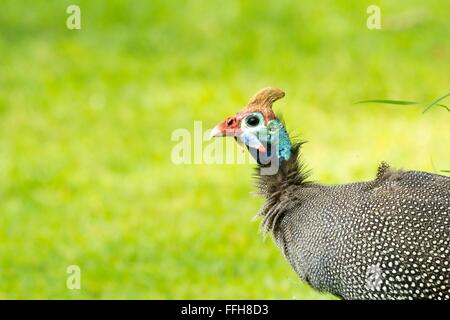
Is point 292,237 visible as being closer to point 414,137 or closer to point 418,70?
point 414,137

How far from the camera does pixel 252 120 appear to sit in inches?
167

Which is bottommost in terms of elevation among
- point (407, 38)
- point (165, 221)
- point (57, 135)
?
point (165, 221)

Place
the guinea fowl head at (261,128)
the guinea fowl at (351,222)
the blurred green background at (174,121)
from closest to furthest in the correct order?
the guinea fowl at (351,222) → the guinea fowl head at (261,128) → the blurred green background at (174,121)

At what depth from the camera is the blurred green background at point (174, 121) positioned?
7234mm

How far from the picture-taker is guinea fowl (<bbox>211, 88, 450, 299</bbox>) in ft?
12.4

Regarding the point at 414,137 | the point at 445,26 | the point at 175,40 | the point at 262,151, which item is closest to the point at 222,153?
the point at 414,137

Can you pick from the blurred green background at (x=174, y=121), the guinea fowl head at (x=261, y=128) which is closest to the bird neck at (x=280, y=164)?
the guinea fowl head at (x=261, y=128)

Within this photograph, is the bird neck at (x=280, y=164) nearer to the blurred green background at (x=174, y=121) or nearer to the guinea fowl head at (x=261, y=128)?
the guinea fowl head at (x=261, y=128)

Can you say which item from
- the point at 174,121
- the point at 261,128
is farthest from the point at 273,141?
the point at 174,121

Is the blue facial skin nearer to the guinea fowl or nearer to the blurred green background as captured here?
the guinea fowl

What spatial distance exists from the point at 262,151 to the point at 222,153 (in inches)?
177

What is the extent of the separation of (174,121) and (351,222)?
5773 millimetres

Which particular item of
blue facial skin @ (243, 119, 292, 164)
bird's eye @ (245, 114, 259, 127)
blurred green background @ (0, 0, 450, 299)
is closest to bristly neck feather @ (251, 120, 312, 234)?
blue facial skin @ (243, 119, 292, 164)
